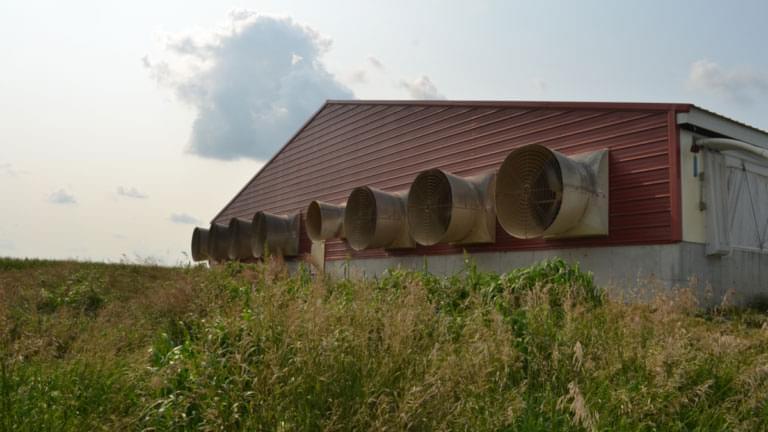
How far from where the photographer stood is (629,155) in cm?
1050

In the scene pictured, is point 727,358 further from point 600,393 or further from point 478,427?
point 478,427

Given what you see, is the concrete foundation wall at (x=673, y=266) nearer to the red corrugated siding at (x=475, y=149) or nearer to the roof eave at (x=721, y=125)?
the red corrugated siding at (x=475, y=149)

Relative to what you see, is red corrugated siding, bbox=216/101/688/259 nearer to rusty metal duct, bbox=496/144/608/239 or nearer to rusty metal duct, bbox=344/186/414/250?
rusty metal duct, bbox=496/144/608/239

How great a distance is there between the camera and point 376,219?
14422 millimetres

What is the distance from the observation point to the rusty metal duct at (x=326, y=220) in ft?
57.4

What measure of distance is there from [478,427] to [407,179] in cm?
1268

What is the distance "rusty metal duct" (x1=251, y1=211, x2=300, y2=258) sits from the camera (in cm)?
2116

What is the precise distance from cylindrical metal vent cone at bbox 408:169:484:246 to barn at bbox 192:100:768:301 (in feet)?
0.09

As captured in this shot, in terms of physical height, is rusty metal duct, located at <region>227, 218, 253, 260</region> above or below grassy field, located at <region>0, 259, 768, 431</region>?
above

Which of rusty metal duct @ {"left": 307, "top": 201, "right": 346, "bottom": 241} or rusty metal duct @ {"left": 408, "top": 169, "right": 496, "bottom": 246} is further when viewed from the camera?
rusty metal duct @ {"left": 307, "top": 201, "right": 346, "bottom": 241}

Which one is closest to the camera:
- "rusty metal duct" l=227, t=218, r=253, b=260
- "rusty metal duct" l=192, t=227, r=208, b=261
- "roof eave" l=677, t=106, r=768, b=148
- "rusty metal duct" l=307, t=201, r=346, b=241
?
"roof eave" l=677, t=106, r=768, b=148

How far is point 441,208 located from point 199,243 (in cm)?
1652

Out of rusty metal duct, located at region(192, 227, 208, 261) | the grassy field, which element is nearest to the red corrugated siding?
rusty metal duct, located at region(192, 227, 208, 261)

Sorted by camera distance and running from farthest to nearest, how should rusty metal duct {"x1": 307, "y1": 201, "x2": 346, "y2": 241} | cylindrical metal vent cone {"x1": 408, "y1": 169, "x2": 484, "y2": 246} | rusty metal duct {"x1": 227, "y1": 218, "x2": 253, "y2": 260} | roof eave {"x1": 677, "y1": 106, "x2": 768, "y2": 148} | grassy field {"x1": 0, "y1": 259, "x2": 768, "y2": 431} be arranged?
rusty metal duct {"x1": 227, "y1": 218, "x2": 253, "y2": 260} < rusty metal duct {"x1": 307, "y1": 201, "x2": 346, "y2": 241} < cylindrical metal vent cone {"x1": 408, "y1": 169, "x2": 484, "y2": 246} < roof eave {"x1": 677, "y1": 106, "x2": 768, "y2": 148} < grassy field {"x1": 0, "y1": 259, "x2": 768, "y2": 431}
